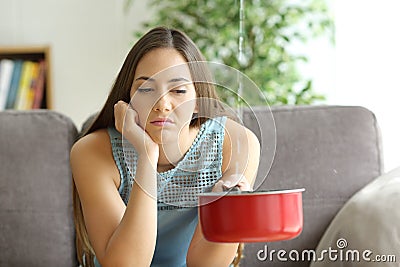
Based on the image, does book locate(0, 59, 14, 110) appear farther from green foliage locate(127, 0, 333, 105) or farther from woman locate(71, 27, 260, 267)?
woman locate(71, 27, 260, 267)

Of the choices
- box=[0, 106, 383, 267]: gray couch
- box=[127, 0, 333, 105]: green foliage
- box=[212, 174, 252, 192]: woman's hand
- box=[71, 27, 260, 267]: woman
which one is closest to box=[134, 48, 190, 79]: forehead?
box=[71, 27, 260, 267]: woman

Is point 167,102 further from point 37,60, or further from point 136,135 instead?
point 37,60

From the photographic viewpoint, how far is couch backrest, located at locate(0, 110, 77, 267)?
162 centimetres

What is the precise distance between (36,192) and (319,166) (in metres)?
0.65

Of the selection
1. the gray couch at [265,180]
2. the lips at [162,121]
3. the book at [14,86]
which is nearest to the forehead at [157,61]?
the lips at [162,121]

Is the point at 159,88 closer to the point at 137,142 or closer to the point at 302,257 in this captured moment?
the point at 137,142

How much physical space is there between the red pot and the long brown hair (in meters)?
0.13

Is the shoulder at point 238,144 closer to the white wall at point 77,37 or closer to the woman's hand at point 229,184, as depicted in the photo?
the woman's hand at point 229,184

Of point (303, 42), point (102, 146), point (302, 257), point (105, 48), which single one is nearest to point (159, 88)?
point (102, 146)

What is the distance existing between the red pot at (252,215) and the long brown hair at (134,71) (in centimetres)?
13

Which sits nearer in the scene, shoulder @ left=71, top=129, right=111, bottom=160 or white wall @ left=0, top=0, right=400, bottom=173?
shoulder @ left=71, top=129, right=111, bottom=160

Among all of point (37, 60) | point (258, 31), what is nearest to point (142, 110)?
point (258, 31)

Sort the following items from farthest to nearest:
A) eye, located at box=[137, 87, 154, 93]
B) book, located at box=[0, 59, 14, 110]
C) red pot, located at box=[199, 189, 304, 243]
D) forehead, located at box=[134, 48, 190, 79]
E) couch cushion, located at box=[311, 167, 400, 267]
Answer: book, located at box=[0, 59, 14, 110]
couch cushion, located at box=[311, 167, 400, 267]
forehead, located at box=[134, 48, 190, 79]
eye, located at box=[137, 87, 154, 93]
red pot, located at box=[199, 189, 304, 243]

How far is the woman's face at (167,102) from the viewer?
0.91 meters
